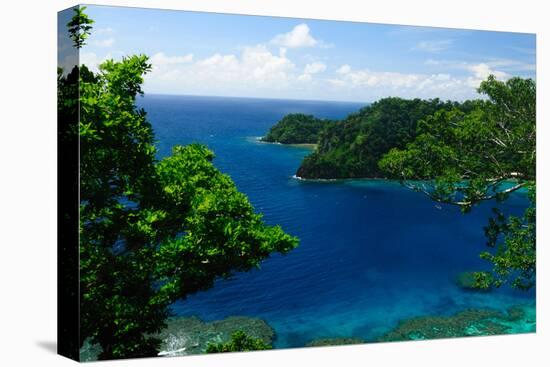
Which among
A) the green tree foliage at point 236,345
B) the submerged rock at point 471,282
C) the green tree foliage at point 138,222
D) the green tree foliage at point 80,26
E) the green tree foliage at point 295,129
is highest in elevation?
the green tree foliage at point 80,26

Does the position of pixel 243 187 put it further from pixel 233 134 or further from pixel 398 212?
pixel 398 212

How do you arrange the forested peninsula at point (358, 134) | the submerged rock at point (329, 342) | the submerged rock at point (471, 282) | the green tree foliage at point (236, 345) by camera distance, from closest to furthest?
the green tree foliage at point (236, 345)
the submerged rock at point (329, 342)
the forested peninsula at point (358, 134)
the submerged rock at point (471, 282)

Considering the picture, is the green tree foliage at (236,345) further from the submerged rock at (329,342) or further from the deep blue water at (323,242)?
the submerged rock at (329,342)

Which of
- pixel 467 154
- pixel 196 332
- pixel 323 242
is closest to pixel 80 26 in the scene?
pixel 196 332

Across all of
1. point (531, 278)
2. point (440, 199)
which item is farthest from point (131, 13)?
point (531, 278)

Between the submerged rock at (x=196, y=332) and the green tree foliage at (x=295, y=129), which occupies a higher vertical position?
the green tree foliage at (x=295, y=129)

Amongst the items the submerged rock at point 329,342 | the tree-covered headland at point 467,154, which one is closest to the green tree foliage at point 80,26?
the tree-covered headland at point 467,154

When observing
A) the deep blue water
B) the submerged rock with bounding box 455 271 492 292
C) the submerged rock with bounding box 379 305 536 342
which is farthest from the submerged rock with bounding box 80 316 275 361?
the submerged rock with bounding box 455 271 492 292
